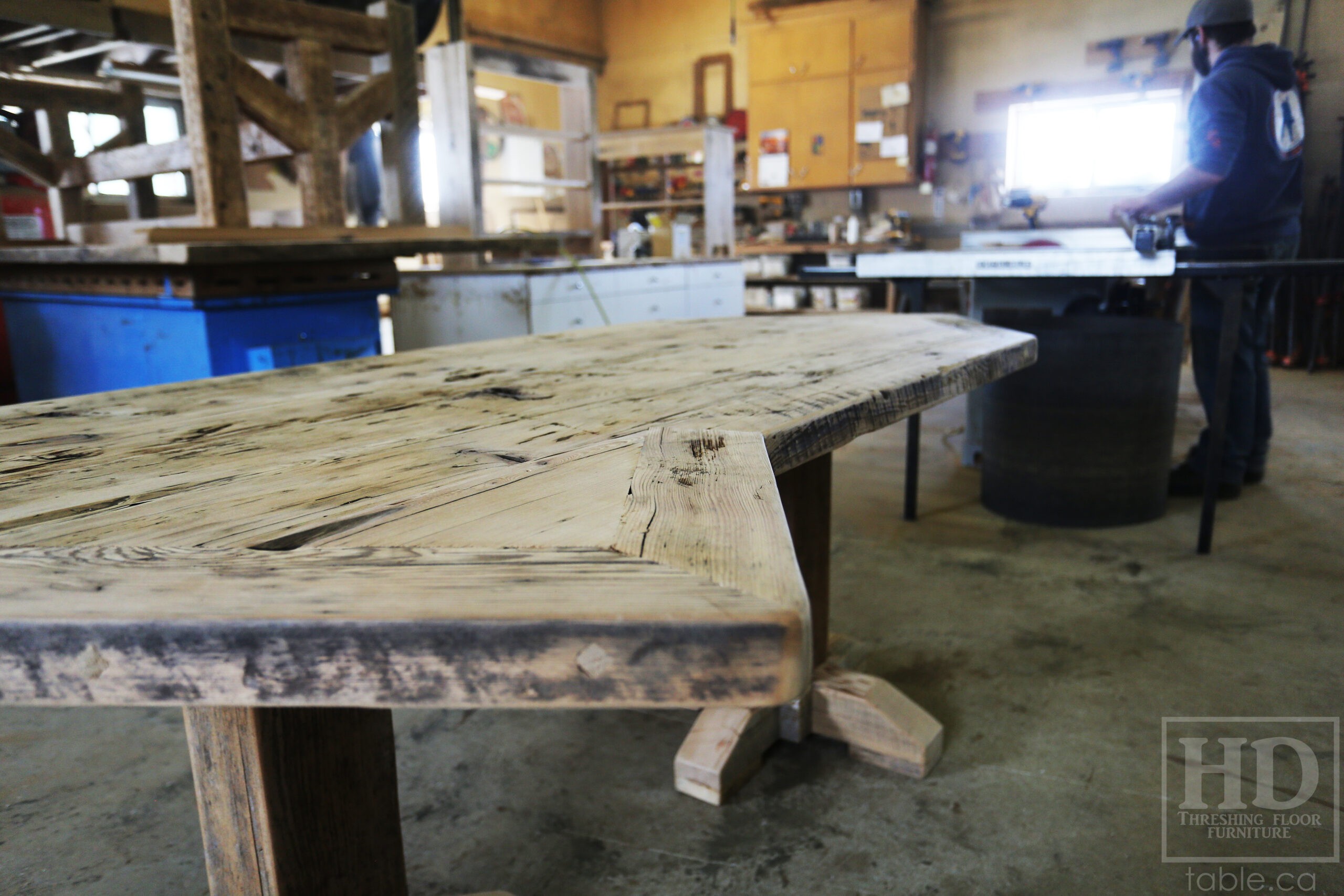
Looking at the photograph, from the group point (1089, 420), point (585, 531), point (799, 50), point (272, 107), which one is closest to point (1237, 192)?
point (1089, 420)

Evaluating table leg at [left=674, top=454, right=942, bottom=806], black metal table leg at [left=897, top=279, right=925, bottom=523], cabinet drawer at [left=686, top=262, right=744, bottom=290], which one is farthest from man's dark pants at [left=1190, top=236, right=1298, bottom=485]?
cabinet drawer at [left=686, top=262, right=744, bottom=290]

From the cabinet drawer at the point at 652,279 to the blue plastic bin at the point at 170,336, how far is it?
1.69 metres

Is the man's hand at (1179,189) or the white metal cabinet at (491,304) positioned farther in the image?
the white metal cabinet at (491,304)

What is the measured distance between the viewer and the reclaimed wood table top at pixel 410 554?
439mm

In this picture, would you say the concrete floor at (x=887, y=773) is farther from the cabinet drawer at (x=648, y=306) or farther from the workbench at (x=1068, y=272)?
the cabinet drawer at (x=648, y=306)

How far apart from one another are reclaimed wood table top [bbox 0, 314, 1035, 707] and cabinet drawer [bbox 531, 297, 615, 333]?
8.46ft

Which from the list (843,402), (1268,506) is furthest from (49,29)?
(1268,506)

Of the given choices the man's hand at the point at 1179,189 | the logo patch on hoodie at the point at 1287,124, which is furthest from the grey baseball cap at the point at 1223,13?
the man's hand at the point at 1179,189

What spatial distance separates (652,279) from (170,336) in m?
2.43

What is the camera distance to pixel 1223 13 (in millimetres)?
2689

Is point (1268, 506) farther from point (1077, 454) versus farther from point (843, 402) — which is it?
point (843, 402)

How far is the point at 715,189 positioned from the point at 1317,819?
431 cm

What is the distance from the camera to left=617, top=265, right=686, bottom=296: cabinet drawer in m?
4.09

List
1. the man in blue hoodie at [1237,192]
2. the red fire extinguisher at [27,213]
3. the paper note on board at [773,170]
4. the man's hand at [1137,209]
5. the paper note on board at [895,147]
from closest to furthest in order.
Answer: the man in blue hoodie at [1237,192], the man's hand at [1137,209], the red fire extinguisher at [27,213], the paper note on board at [895,147], the paper note on board at [773,170]
